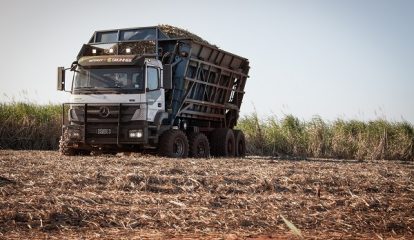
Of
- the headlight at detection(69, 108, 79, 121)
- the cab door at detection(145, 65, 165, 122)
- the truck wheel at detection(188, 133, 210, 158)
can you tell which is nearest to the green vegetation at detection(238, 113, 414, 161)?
the truck wheel at detection(188, 133, 210, 158)

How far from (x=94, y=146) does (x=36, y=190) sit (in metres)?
8.67

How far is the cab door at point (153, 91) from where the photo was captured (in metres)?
15.1

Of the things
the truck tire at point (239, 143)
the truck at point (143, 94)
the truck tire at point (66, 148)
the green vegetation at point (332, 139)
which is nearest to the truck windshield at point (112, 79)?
the truck at point (143, 94)

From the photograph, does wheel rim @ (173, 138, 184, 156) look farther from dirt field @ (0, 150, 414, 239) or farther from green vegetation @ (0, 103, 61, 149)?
green vegetation @ (0, 103, 61, 149)

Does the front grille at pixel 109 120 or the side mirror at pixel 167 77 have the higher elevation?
the side mirror at pixel 167 77

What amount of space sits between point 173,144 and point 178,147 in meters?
0.48

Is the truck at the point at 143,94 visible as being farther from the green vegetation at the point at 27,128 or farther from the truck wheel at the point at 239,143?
the green vegetation at the point at 27,128

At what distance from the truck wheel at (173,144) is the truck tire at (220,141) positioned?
104 inches

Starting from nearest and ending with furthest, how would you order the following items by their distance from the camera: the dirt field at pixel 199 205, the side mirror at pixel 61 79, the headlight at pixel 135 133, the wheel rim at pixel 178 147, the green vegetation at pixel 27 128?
the dirt field at pixel 199 205 → the headlight at pixel 135 133 → the side mirror at pixel 61 79 → the wheel rim at pixel 178 147 → the green vegetation at pixel 27 128

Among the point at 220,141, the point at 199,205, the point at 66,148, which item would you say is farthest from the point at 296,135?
the point at 199,205

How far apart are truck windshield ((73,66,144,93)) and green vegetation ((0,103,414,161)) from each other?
267 inches

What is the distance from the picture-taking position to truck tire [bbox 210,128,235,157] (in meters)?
18.7

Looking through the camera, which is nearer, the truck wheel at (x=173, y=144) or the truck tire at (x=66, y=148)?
the truck wheel at (x=173, y=144)

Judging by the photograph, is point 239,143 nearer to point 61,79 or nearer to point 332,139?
point 332,139
